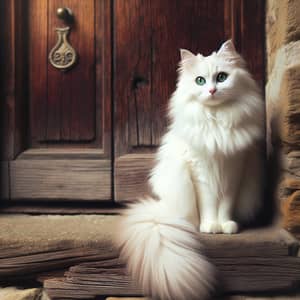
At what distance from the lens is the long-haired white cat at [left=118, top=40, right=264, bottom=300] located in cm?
98

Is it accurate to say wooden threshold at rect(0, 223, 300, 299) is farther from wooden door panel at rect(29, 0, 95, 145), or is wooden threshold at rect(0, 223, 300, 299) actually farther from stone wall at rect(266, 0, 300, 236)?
wooden door panel at rect(29, 0, 95, 145)

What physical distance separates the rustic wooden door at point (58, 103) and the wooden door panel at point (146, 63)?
47 millimetres

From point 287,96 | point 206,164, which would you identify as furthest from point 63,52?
point 287,96

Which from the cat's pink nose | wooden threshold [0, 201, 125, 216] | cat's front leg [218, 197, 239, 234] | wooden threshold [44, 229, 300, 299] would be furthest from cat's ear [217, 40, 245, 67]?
wooden threshold [0, 201, 125, 216]

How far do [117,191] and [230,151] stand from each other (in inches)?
19.6

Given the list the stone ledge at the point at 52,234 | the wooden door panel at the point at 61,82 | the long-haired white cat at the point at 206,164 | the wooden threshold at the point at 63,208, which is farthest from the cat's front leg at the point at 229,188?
the wooden door panel at the point at 61,82

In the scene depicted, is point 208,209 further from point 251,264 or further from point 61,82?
point 61,82

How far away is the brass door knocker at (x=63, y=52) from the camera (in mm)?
1360

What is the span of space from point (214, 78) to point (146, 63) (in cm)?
38

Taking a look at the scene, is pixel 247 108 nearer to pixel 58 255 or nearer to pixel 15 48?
pixel 58 255

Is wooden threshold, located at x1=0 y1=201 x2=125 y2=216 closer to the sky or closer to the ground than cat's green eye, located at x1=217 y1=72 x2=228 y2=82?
closer to the ground

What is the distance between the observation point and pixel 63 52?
137 centimetres

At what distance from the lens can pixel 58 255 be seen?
3.36 ft

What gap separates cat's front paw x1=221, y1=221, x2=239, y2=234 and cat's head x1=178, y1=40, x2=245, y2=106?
322mm
